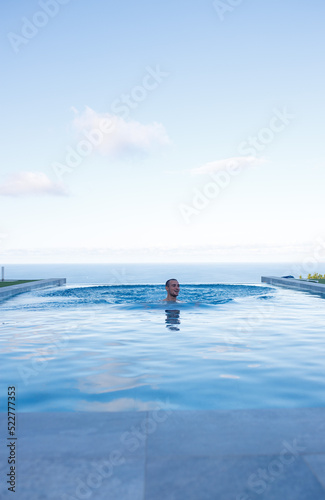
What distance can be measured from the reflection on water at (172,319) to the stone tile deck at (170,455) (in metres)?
5.97

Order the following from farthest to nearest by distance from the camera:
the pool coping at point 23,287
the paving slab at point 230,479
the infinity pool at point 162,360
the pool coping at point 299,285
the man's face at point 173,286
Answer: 1. the pool coping at point 299,285
2. the pool coping at point 23,287
3. the man's face at point 173,286
4. the infinity pool at point 162,360
5. the paving slab at point 230,479

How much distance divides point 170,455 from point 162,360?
11.5ft

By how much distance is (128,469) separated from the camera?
249 cm

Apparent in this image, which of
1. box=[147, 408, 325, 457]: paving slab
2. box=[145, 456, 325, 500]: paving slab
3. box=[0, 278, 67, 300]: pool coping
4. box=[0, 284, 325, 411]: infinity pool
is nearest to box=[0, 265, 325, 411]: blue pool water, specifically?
box=[0, 284, 325, 411]: infinity pool

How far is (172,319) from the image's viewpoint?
35.8ft

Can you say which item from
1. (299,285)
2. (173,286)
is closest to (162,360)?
(173,286)

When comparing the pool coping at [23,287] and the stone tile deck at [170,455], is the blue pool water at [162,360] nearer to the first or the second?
the stone tile deck at [170,455]

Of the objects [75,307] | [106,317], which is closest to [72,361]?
[106,317]

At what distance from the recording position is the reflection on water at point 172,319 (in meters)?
9.59

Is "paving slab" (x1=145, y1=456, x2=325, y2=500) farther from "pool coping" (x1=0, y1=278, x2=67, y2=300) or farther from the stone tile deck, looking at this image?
"pool coping" (x1=0, y1=278, x2=67, y2=300)

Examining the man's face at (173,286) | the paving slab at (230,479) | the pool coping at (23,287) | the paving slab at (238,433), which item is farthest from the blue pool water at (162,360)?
the pool coping at (23,287)

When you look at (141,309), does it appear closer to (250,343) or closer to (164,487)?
(250,343)

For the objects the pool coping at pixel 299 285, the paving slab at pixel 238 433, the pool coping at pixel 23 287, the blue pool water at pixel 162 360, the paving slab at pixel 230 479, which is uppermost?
the pool coping at pixel 299 285

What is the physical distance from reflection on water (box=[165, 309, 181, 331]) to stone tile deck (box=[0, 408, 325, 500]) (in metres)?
5.97
